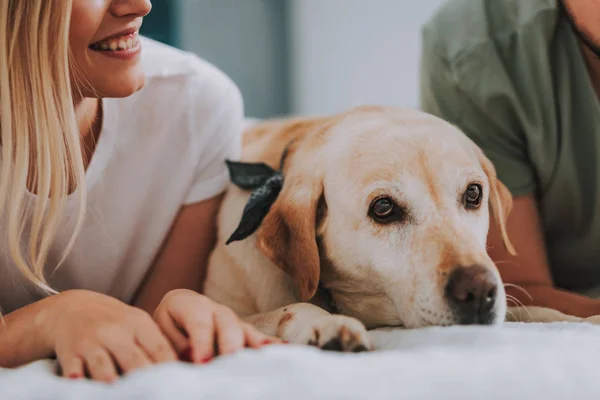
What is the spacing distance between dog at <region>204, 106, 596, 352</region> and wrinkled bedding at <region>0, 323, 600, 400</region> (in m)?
0.13

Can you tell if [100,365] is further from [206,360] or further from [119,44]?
[119,44]

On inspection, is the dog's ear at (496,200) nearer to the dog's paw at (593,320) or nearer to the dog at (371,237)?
the dog at (371,237)

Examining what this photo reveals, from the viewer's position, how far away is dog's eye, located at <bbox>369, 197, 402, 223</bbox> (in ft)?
3.11

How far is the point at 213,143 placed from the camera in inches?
52.6

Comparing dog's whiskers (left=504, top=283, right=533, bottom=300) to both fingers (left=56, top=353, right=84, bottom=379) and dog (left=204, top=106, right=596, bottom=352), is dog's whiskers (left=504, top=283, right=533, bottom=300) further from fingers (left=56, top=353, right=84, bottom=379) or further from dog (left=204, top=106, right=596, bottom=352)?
fingers (left=56, top=353, right=84, bottom=379)

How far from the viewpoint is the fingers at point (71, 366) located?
68 centimetres

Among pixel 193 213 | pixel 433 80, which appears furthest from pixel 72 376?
pixel 433 80

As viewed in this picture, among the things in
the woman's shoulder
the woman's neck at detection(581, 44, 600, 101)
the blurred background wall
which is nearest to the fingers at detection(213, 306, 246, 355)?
the woman's shoulder

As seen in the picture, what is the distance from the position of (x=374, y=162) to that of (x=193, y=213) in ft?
1.57

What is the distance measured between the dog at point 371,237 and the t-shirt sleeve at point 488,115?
0.75 ft

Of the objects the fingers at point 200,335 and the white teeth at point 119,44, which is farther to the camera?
the white teeth at point 119,44

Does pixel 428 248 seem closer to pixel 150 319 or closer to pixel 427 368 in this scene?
pixel 427 368

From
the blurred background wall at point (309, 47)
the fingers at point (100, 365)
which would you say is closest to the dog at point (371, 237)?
the fingers at point (100, 365)

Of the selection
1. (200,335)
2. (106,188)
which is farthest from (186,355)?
(106,188)
